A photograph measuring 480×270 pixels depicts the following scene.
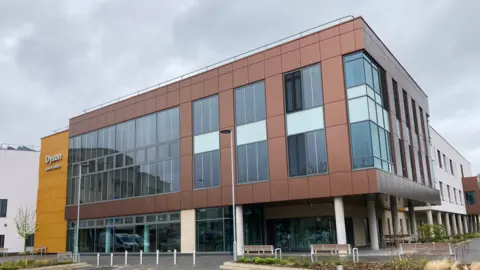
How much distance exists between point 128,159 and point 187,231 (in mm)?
9172

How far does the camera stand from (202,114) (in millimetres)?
33406

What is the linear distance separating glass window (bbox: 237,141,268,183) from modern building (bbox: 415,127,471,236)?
26.0 metres

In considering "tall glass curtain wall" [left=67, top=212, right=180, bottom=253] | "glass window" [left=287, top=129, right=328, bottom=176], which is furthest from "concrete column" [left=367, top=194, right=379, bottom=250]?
"tall glass curtain wall" [left=67, top=212, right=180, bottom=253]

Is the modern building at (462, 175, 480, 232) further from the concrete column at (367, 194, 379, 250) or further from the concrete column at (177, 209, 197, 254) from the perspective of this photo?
the concrete column at (177, 209, 197, 254)

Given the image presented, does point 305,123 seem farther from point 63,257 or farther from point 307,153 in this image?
point 63,257

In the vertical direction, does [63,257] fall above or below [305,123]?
below

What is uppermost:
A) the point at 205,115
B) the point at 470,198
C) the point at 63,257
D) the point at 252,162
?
the point at 205,115

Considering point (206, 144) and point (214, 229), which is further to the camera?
point (206, 144)

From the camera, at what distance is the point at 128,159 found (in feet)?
126

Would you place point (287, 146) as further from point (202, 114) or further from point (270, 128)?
point (202, 114)

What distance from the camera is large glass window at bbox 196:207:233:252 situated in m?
30.9

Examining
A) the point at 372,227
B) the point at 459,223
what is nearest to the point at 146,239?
the point at 372,227

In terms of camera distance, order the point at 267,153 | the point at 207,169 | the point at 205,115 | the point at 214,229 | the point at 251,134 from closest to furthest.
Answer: the point at 267,153 < the point at 251,134 < the point at 214,229 < the point at 207,169 < the point at 205,115

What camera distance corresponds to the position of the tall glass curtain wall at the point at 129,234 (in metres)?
34.2
